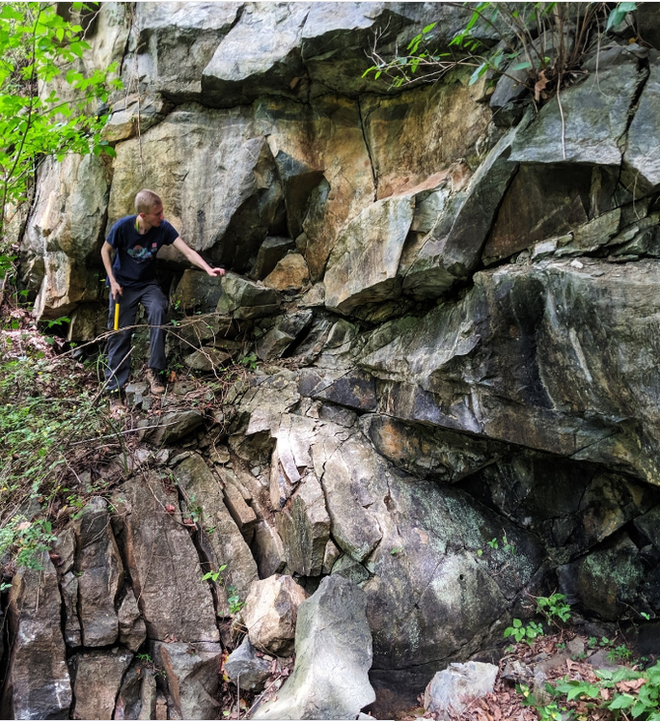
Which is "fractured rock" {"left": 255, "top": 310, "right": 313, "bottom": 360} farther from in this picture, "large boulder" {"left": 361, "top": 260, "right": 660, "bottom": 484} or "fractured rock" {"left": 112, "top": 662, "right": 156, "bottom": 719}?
"fractured rock" {"left": 112, "top": 662, "right": 156, "bottom": 719}

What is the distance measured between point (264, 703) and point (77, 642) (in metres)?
1.66

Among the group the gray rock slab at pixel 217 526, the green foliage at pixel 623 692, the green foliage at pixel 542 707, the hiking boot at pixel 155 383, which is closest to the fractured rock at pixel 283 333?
the hiking boot at pixel 155 383

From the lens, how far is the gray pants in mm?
5781

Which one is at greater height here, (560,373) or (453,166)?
(453,166)

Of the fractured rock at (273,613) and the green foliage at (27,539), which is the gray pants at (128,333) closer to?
the green foliage at (27,539)

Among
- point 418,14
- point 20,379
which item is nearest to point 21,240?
point 20,379

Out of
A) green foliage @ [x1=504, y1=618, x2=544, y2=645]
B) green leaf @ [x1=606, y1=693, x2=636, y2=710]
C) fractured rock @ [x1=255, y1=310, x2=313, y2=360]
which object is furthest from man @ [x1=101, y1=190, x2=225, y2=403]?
green leaf @ [x1=606, y1=693, x2=636, y2=710]

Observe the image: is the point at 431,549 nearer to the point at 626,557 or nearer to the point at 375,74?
the point at 626,557

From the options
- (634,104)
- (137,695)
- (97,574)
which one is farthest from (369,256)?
(137,695)

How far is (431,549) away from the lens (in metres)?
4.36

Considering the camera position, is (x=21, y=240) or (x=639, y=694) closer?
(x=639, y=694)

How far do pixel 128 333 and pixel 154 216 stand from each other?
60.3 inches

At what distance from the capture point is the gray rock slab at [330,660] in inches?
123

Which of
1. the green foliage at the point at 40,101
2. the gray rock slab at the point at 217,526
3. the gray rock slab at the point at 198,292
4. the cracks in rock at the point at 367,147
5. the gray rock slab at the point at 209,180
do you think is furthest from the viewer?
the gray rock slab at the point at 198,292
